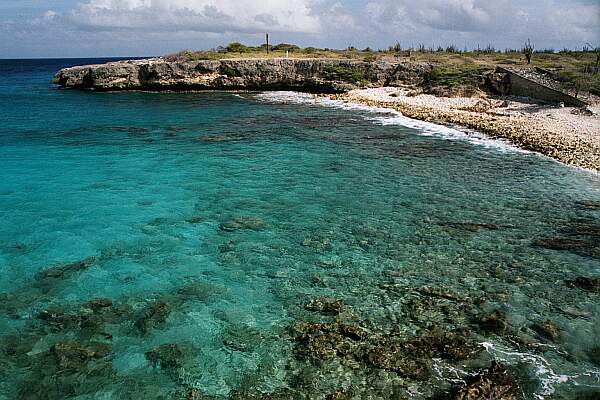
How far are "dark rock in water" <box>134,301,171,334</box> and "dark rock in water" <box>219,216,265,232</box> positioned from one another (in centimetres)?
546

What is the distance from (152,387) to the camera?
933 centimetres

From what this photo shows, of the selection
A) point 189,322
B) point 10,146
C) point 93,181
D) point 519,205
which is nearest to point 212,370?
point 189,322

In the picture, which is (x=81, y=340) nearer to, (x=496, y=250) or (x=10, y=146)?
(x=496, y=250)

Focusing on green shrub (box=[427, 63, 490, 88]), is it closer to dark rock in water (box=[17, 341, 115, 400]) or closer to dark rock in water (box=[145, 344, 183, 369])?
dark rock in water (box=[145, 344, 183, 369])

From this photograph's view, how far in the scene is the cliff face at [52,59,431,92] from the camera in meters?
60.2

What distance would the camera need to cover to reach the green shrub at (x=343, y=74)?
5997cm

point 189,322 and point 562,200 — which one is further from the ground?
point 562,200

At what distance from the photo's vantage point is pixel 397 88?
56.9 meters

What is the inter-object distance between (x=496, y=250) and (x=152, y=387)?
11.6 meters

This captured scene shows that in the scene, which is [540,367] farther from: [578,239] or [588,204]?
[588,204]

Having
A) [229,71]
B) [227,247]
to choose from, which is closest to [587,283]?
[227,247]

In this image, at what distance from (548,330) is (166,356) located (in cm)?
902

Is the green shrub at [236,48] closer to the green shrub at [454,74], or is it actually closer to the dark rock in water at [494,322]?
the green shrub at [454,74]

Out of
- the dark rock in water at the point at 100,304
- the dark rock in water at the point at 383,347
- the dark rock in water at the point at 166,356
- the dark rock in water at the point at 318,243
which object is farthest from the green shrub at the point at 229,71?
the dark rock in water at the point at 166,356
